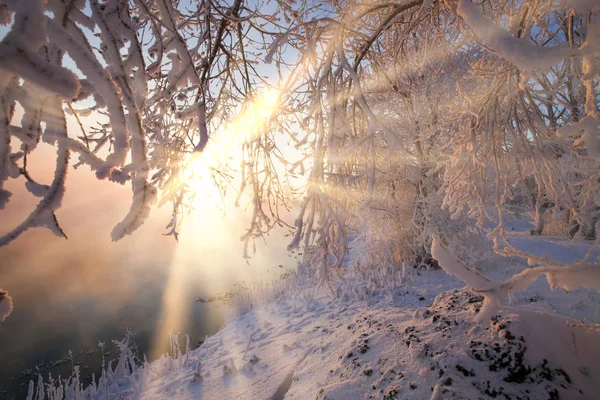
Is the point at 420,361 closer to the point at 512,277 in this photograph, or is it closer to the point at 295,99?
the point at 512,277

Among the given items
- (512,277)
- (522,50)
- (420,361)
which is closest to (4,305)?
(522,50)

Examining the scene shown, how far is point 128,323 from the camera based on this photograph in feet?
30.4

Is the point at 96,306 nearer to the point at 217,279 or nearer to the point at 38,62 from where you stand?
the point at 217,279

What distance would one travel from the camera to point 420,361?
194 cm

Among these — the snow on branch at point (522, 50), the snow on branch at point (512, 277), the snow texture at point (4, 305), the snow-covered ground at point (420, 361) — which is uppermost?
the snow on branch at point (522, 50)

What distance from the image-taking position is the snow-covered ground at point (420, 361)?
169 centimetres

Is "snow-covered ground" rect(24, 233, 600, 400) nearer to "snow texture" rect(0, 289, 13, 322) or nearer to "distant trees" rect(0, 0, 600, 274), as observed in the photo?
"distant trees" rect(0, 0, 600, 274)

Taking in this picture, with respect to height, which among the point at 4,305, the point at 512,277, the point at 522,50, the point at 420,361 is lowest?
the point at 420,361

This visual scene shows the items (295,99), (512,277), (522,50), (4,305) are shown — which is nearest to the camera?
(4,305)

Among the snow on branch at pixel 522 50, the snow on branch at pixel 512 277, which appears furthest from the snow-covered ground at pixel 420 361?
the snow on branch at pixel 522 50

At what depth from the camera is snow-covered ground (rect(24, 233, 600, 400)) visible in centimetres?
169

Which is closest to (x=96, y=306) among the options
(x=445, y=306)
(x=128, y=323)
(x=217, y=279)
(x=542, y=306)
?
(x=128, y=323)

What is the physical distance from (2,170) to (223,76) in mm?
2780

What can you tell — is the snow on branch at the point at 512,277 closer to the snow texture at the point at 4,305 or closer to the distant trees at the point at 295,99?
the distant trees at the point at 295,99
